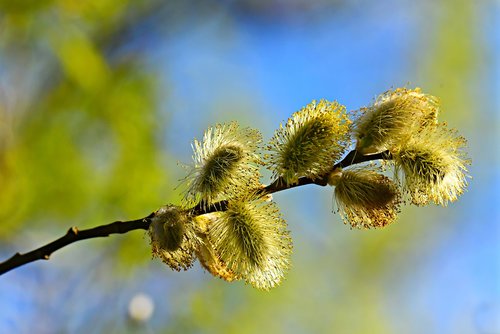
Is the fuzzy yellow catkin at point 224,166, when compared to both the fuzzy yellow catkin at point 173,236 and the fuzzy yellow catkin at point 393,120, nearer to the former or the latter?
the fuzzy yellow catkin at point 173,236

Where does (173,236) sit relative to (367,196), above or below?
above

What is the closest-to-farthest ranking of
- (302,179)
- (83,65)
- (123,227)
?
(123,227) → (302,179) → (83,65)

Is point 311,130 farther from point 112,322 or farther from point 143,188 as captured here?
point 112,322

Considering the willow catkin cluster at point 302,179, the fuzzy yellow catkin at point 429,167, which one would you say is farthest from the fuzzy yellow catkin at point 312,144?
the fuzzy yellow catkin at point 429,167

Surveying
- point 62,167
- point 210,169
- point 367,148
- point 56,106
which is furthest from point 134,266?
point 367,148

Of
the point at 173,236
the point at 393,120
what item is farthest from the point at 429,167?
the point at 173,236

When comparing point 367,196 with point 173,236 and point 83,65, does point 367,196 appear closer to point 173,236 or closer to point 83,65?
point 173,236

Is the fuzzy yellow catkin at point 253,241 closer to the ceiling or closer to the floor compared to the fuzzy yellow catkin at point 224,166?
closer to the floor
